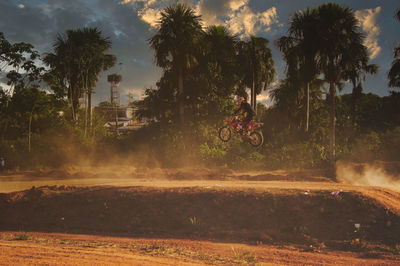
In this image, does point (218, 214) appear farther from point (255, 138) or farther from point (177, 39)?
point (177, 39)

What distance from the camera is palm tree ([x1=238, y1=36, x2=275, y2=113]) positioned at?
3080cm

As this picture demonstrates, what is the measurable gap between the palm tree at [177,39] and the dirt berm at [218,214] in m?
15.4

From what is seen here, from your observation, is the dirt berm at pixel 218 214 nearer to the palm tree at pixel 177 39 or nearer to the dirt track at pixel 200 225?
the dirt track at pixel 200 225

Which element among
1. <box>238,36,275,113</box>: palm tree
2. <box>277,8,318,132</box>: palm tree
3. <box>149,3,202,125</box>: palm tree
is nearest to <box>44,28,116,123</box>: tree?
<box>149,3,202,125</box>: palm tree

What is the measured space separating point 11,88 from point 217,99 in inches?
716

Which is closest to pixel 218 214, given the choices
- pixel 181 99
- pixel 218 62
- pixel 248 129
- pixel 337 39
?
pixel 248 129

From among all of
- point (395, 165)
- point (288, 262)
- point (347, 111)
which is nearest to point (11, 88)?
point (288, 262)

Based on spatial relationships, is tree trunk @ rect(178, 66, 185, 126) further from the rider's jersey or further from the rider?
the rider's jersey

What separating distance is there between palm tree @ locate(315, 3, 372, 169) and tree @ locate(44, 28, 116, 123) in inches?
844

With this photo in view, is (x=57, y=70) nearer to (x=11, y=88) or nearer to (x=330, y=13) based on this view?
(x=11, y=88)

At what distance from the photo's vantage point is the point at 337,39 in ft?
76.9

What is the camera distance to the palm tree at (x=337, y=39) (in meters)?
23.4

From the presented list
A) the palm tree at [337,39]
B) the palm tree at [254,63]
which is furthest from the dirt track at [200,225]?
the palm tree at [254,63]

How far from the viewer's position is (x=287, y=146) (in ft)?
93.0
